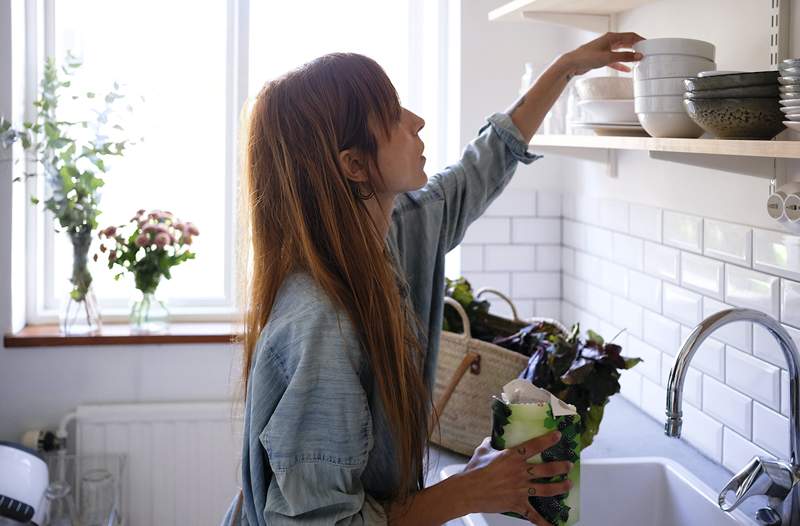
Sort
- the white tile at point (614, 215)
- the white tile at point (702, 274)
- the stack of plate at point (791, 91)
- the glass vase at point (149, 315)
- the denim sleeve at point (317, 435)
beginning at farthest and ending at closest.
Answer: the glass vase at point (149, 315)
the white tile at point (614, 215)
the white tile at point (702, 274)
the stack of plate at point (791, 91)
the denim sleeve at point (317, 435)

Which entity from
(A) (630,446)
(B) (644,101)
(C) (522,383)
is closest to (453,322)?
(A) (630,446)

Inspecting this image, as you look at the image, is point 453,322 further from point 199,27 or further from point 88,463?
point 199,27

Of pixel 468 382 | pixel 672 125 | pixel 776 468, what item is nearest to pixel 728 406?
pixel 776 468

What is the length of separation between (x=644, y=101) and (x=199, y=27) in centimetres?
181

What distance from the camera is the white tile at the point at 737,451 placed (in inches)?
71.6

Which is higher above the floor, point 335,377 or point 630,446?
point 335,377

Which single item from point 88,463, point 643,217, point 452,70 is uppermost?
point 452,70

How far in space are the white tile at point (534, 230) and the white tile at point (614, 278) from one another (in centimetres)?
36

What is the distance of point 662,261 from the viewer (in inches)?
86.6

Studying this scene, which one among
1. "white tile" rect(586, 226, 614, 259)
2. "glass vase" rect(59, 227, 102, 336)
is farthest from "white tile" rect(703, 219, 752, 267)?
"glass vase" rect(59, 227, 102, 336)

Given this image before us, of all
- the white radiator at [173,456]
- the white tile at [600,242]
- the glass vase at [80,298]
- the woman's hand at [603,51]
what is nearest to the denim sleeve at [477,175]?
the woman's hand at [603,51]

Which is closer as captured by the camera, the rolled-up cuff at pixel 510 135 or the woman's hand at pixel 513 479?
the woman's hand at pixel 513 479

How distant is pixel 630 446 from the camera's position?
2039 millimetres

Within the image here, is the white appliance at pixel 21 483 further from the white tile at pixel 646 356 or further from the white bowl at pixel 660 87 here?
the white bowl at pixel 660 87
